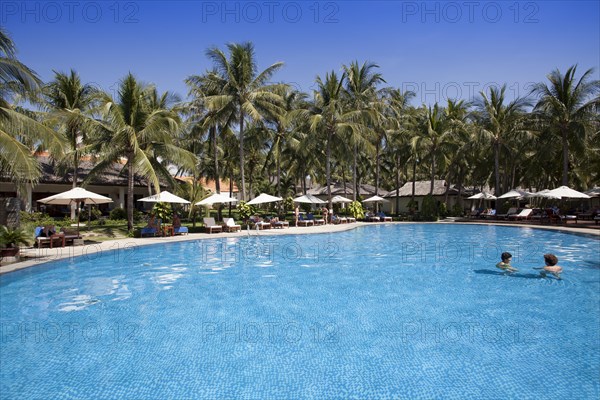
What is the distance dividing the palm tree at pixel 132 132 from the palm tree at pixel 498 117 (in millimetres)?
23570

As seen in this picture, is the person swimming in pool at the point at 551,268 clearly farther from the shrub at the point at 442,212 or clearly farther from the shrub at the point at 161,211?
the shrub at the point at 442,212

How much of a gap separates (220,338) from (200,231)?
1590 cm

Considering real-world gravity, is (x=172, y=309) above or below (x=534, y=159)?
below

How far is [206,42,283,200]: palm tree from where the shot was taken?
24016mm

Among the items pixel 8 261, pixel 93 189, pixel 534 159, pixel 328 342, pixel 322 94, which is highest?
pixel 322 94

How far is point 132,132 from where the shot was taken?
18.6m

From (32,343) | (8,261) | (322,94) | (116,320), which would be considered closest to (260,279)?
(116,320)

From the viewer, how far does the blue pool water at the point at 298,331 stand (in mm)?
4645

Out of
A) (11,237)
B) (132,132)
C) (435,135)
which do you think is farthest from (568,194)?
(11,237)

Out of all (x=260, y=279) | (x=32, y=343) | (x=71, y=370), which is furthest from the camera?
(x=260, y=279)

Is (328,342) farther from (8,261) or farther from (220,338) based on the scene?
(8,261)

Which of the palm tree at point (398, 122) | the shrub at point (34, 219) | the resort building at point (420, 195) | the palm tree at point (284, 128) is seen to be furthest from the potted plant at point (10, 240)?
the resort building at point (420, 195)

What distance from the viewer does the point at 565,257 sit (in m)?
13.2

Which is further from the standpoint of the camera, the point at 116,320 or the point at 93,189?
the point at 93,189
